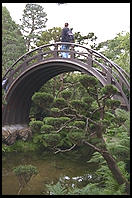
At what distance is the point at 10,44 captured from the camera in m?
19.2

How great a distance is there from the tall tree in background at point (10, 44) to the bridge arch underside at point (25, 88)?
540 centimetres

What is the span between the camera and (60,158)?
11.2 meters

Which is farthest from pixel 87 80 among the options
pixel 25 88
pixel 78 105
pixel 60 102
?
pixel 25 88

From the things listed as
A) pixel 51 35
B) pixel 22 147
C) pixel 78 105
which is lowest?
pixel 22 147

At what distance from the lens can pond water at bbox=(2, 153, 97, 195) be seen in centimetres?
734

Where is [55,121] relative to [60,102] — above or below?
below

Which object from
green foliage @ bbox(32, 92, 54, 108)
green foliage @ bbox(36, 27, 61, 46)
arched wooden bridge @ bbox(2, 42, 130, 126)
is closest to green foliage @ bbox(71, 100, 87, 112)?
green foliage @ bbox(32, 92, 54, 108)

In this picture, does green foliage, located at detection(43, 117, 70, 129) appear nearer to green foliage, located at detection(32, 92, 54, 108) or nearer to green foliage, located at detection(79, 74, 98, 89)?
green foliage, located at detection(32, 92, 54, 108)

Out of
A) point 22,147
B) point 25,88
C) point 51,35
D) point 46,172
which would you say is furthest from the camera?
point 51,35

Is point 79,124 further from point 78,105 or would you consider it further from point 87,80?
point 87,80

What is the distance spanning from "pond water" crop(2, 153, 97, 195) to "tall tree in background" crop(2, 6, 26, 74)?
933 centimetres

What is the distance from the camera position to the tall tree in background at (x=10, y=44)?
18.5 m

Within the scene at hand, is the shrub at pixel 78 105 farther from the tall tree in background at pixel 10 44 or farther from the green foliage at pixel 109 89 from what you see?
the tall tree in background at pixel 10 44

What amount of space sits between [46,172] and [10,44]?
12.8 meters
